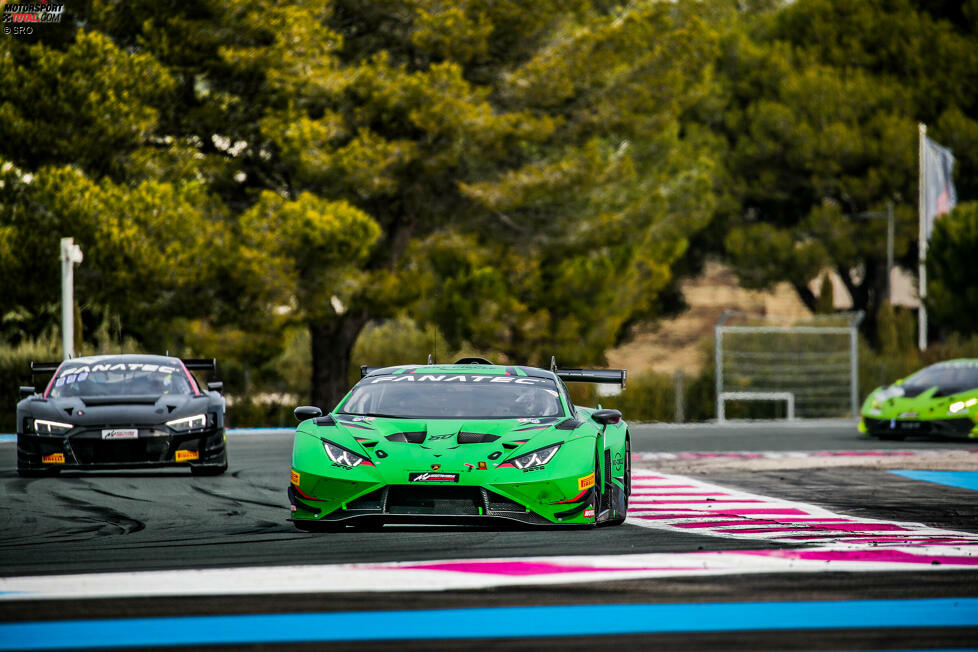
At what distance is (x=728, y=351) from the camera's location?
39094 millimetres

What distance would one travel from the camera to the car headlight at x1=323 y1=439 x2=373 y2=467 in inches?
445

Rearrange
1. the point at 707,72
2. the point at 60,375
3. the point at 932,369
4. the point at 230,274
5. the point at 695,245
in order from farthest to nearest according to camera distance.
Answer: the point at 695,245, the point at 707,72, the point at 230,274, the point at 932,369, the point at 60,375

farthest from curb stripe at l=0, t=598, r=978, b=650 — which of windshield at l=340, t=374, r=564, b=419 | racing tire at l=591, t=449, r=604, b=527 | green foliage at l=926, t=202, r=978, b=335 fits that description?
green foliage at l=926, t=202, r=978, b=335

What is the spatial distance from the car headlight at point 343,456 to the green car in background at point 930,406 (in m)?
16.7

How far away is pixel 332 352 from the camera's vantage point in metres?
37.2

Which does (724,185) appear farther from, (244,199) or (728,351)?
(244,199)

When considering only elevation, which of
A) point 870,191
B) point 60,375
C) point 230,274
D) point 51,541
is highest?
point 870,191

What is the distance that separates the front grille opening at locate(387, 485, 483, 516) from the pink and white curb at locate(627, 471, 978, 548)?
198cm

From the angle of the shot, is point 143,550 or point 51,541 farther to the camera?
point 51,541

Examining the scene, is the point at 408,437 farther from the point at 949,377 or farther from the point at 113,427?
the point at 949,377

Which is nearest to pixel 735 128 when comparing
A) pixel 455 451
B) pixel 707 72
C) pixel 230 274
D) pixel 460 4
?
pixel 707 72

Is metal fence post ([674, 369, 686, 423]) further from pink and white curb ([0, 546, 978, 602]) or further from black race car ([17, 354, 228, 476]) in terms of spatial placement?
pink and white curb ([0, 546, 978, 602])

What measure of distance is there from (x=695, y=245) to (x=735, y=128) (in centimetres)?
437

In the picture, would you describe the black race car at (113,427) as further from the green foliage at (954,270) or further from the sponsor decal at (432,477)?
the green foliage at (954,270)
